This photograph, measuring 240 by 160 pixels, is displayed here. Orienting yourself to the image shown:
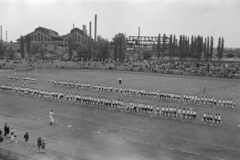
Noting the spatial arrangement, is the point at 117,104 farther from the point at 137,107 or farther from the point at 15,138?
the point at 15,138

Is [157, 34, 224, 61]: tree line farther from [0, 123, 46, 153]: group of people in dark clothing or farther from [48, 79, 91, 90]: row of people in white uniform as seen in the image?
[0, 123, 46, 153]: group of people in dark clothing

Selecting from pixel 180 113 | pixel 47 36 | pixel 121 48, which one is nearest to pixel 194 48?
pixel 121 48

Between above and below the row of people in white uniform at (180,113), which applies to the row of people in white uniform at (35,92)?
above

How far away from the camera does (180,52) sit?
103250mm

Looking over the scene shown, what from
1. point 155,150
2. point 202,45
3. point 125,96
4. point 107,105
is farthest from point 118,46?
point 155,150

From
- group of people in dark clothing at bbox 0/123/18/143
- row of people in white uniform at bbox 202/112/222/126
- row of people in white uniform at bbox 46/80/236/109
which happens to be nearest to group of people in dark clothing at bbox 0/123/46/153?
group of people in dark clothing at bbox 0/123/18/143

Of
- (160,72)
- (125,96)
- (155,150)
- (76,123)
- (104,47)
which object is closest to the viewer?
(155,150)

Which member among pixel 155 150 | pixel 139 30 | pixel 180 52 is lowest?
pixel 155 150

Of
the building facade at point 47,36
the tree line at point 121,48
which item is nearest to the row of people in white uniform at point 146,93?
the tree line at point 121,48

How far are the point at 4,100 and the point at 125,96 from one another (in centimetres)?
1441

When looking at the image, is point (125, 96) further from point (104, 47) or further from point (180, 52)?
point (180, 52)

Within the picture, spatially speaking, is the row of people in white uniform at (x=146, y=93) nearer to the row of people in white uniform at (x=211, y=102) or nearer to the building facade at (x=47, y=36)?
the row of people in white uniform at (x=211, y=102)

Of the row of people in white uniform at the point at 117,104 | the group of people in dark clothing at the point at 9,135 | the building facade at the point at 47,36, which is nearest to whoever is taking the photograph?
the group of people in dark clothing at the point at 9,135

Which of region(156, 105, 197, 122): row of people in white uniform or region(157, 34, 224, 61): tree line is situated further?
region(157, 34, 224, 61): tree line
